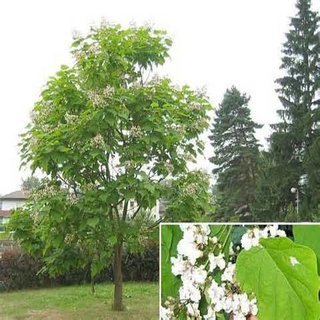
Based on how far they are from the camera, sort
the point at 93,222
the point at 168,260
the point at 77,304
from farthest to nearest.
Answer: the point at 77,304, the point at 93,222, the point at 168,260

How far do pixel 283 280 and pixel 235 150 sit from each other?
12208 millimetres

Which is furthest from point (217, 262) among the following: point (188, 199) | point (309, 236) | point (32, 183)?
point (32, 183)

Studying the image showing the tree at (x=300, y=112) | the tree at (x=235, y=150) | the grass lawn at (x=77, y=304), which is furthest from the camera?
the tree at (x=235, y=150)

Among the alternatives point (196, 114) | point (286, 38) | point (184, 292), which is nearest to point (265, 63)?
point (286, 38)

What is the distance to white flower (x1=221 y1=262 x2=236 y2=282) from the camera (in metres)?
0.75

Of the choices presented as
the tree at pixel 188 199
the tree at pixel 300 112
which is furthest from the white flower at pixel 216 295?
the tree at pixel 300 112

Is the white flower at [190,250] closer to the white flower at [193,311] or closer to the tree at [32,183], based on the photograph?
the white flower at [193,311]

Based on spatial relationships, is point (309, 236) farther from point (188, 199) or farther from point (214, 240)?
point (188, 199)

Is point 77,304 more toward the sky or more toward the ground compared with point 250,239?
more toward the ground

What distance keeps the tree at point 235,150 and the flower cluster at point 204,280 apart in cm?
1133

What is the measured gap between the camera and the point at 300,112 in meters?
10.9

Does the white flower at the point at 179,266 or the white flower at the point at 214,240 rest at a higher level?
the white flower at the point at 214,240

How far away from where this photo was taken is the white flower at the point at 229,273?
0.75m

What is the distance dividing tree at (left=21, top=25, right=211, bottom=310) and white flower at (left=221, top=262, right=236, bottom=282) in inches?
75.2
